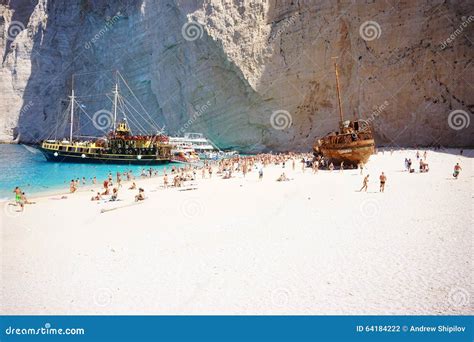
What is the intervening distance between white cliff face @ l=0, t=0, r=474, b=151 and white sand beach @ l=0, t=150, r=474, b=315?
1107 inches

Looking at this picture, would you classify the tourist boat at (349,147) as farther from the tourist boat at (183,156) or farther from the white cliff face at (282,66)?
the tourist boat at (183,156)

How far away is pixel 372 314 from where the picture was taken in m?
5.34

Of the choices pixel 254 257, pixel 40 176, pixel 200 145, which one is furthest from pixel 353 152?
pixel 200 145

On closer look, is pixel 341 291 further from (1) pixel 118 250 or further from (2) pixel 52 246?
(2) pixel 52 246

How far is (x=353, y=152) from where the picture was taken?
25.0 meters

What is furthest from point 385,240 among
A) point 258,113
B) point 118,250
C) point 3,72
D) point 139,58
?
point 3,72

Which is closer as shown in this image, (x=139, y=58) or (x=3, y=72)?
(x=139, y=58)

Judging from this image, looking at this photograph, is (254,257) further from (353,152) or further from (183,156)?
(183,156)

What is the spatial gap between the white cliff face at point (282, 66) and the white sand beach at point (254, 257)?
28.1 m

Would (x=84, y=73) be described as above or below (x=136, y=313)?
above

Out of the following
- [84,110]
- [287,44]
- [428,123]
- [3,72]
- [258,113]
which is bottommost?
[428,123]

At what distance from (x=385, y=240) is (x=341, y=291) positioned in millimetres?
3051

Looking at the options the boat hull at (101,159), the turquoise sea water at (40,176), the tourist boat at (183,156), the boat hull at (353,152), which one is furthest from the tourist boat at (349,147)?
the boat hull at (101,159)

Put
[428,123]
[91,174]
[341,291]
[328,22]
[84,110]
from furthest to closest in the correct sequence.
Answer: [84,110] → [328,22] → [428,123] → [91,174] → [341,291]
